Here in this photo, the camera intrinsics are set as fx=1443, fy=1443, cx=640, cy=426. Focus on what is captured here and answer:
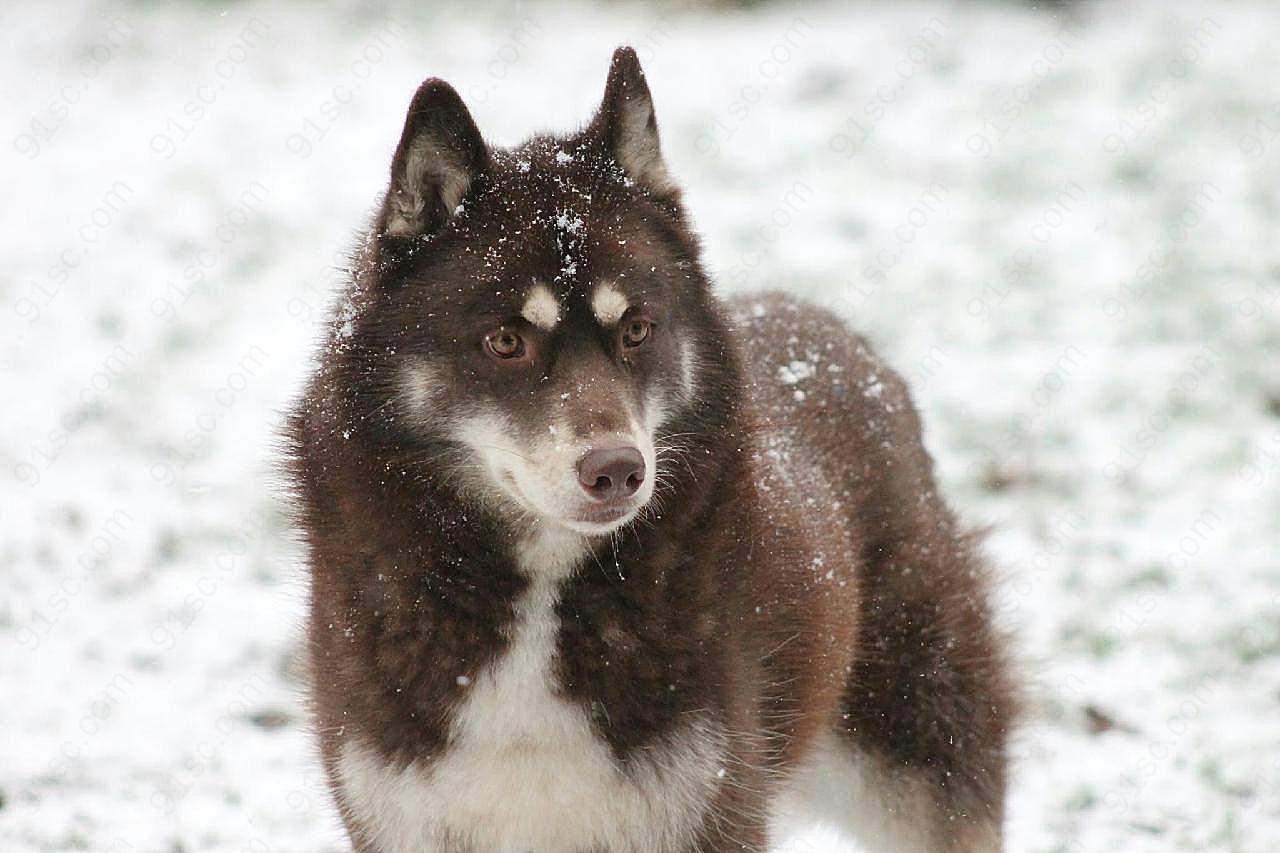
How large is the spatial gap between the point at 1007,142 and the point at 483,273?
824 centimetres

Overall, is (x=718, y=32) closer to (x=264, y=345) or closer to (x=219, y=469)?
(x=264, y=345)

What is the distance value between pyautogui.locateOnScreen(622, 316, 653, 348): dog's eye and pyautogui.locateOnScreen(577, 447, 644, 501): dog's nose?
376mm

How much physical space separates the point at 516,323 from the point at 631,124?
65cm

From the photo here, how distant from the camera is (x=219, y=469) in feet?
24.3

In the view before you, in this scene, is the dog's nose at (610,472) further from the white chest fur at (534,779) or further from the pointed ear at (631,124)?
the pointed ear at (631,124)

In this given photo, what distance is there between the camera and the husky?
3.21 m

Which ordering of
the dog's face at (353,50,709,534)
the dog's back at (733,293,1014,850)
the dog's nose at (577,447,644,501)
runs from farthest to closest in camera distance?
the dog's back at (733,293,1014,850) → the dog's face at (353,50,709,534) → the dog's nose at (577,447,644,501)

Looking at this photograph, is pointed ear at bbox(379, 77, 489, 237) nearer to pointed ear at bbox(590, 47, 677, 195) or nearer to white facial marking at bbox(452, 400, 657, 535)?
pointed ear at bbox(590, 47, 677, 195)

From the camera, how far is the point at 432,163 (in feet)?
10.8

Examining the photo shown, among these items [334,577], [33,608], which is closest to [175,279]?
[33,608]

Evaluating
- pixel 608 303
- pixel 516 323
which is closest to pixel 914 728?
pixel 608 303

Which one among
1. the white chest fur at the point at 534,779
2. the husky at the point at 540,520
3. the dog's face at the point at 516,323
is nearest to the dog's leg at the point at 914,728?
the husky at the point at 540,520

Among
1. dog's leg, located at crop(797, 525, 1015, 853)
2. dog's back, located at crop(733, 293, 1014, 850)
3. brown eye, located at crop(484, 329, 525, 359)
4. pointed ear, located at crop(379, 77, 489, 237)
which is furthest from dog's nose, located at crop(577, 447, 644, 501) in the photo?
dog's leg, located at crop(797, 525, 1015, 853)

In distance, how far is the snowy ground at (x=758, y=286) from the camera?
529cm
